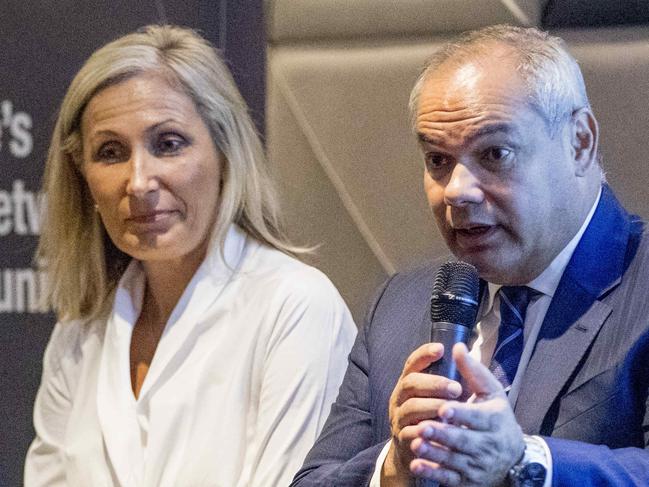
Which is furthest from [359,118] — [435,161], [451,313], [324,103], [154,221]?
[451,313]

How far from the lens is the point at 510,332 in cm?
174

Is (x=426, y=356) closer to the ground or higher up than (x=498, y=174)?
closer to the ground

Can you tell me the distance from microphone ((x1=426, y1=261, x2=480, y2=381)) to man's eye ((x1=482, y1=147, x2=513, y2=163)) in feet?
0.83

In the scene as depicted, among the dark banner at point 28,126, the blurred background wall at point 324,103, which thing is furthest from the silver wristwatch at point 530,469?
the dark banner at point 28,126

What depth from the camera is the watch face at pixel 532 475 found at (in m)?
Answer: 1.45

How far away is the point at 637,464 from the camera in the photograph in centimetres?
151

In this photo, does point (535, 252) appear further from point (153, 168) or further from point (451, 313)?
point (153, 168)

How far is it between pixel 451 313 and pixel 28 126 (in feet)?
5.73

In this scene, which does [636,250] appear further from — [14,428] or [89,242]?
[14,428]

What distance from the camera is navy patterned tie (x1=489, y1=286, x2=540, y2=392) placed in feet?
5.62

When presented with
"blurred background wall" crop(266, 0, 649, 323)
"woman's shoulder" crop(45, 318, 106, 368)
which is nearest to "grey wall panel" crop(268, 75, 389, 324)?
"blurred background wall" crop(266, 0, 649, 323)

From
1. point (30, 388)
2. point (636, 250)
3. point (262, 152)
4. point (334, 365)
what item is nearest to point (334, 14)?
point (262, 152)

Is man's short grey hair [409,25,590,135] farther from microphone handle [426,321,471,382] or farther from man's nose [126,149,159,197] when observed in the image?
man's nose [126,149,159,197]

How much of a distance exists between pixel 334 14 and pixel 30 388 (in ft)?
4.11
